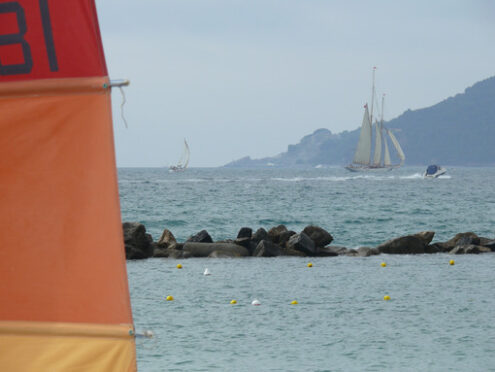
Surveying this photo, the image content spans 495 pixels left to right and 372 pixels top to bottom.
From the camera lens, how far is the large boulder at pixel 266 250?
2747cm

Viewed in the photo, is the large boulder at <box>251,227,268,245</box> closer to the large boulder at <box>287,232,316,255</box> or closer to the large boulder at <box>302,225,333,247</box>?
the large boulder at <box>287,232,316,255</box>

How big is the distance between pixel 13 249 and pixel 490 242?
27.7 meters

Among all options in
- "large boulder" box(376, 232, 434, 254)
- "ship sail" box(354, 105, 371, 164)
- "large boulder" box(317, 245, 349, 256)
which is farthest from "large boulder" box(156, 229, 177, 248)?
"ship sail" box(354, 105, 371, 164)

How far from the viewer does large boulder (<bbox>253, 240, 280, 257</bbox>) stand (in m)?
27.5

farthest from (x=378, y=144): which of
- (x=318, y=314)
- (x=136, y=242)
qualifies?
(x=318, y=314)

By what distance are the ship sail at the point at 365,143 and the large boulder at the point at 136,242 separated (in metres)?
93.4

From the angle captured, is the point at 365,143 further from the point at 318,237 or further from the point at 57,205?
the point at 57,205

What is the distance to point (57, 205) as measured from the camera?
4.26 meters

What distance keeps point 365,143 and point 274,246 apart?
98.0 metres

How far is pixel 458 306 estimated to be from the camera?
1820cm

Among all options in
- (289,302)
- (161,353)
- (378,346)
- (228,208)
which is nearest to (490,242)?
(289,302)

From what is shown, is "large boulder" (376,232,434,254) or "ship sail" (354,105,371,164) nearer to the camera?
"large boulder" (376,232,434,254)

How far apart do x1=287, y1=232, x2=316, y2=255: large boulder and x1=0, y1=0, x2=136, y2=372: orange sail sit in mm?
23656

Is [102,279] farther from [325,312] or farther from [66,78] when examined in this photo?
[325,312]
